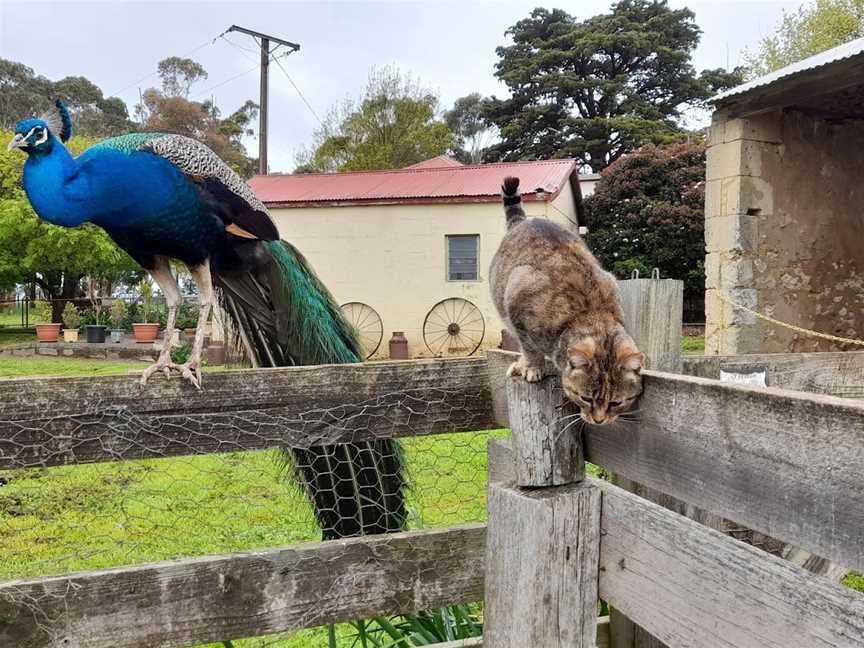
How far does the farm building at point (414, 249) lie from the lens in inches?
541

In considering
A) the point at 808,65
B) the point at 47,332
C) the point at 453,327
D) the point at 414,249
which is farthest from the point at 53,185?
the point at 47,332

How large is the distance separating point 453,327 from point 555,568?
12366mm

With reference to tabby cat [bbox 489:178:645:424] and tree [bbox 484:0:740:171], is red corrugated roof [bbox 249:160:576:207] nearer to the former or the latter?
tabby cat [bbox 489:178:645:424]

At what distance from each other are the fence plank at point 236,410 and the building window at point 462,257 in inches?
478

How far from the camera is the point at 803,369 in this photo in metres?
2.73

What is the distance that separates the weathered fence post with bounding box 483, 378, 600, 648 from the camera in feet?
4.40

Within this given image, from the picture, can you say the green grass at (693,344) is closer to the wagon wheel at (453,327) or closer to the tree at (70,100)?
the wagon wheel at (453,327)

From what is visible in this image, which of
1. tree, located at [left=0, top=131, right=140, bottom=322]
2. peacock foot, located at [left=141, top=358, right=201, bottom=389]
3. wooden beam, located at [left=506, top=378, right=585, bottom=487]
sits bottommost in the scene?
wooden beam, located at [left=506, top=378, right=585, bottom=487]

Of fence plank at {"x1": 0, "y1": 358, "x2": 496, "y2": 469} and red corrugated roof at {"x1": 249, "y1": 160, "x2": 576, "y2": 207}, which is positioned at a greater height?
red corrugated roof at {"x1": 249, "y1": 160, "x2": 576, "y2": 207}

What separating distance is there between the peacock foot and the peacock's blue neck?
3.20 feet

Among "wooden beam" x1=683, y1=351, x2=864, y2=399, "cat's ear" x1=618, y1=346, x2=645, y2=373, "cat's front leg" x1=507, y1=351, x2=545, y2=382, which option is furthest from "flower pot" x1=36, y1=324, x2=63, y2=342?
"cat's ear" x1=618, y1=346, x2=645, y2=373

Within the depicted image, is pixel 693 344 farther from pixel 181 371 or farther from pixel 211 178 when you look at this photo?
pixel 181 371

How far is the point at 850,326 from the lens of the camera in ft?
22.4

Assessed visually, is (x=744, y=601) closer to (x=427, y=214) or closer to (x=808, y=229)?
(x=808, y=229)
